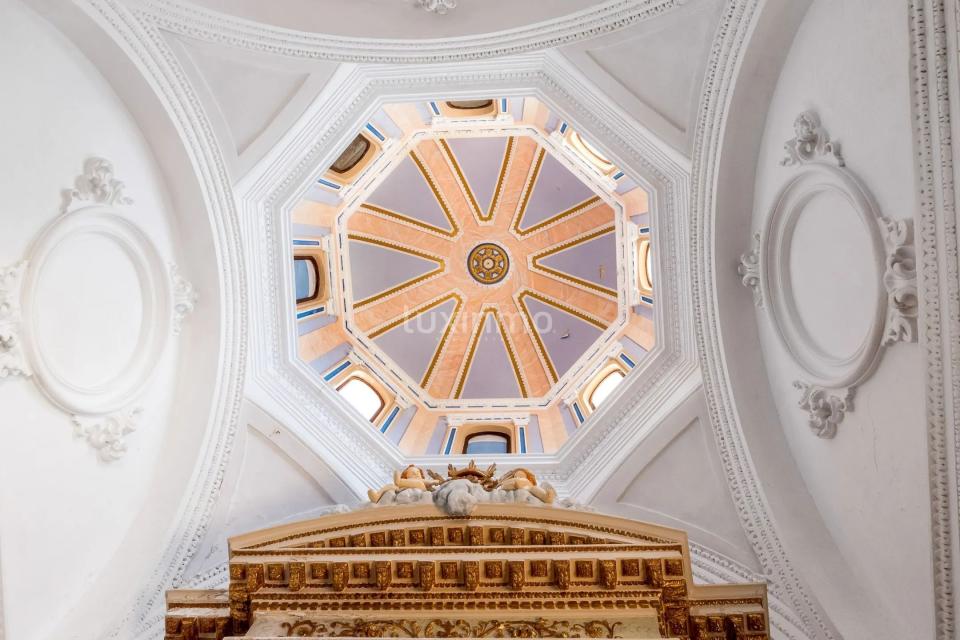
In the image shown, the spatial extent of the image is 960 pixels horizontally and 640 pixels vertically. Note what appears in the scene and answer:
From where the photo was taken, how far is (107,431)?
759 cm

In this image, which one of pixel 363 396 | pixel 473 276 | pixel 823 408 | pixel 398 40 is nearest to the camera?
pixel 823 408

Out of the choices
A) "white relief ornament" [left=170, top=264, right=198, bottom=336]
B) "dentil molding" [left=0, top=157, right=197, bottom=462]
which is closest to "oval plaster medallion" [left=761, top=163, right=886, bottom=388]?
"white relief ornament" [left=170, top=264, right=198, bottom=336]

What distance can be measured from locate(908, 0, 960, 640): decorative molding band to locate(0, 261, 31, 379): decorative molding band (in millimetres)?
6725

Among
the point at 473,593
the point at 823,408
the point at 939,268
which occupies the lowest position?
the point at 473,593

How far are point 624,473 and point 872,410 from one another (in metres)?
3.31

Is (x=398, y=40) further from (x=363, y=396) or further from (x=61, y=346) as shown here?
(x=363, y=396)

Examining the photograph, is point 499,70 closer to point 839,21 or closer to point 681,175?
point 681,175

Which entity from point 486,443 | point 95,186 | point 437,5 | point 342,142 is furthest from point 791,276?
point 95,186

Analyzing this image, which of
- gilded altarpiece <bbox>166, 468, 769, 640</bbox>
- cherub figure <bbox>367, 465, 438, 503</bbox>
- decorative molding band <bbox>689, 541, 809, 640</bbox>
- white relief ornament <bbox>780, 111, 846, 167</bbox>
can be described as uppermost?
white relief ornament <bbox>780, 111, 846, 167</bbox>

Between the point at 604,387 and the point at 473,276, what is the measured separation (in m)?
5.85

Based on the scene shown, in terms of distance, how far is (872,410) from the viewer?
6.28m

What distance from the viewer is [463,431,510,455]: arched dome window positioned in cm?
1169

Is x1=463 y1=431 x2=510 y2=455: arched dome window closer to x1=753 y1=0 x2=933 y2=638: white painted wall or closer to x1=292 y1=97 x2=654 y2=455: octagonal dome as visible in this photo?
x1=292 y1=97 x2=654 y2=455: octagonal dome

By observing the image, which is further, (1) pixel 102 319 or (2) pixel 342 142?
(2) pixel 342 142
